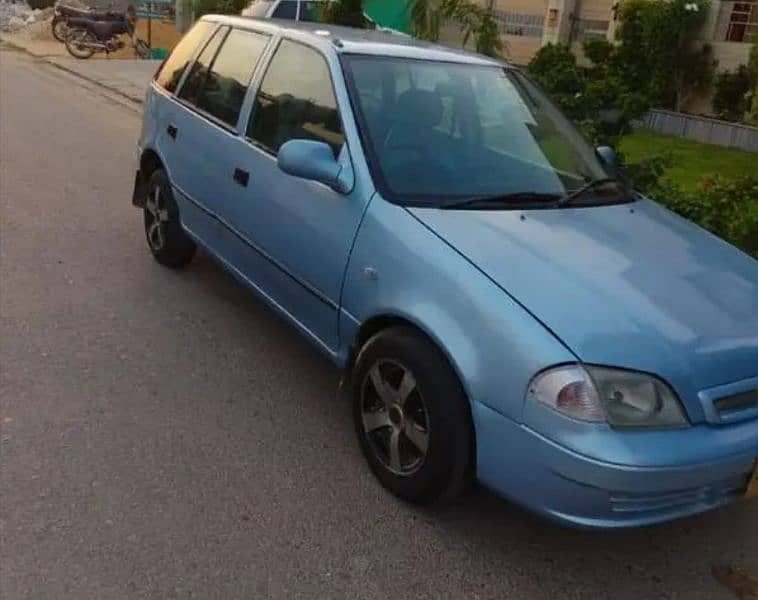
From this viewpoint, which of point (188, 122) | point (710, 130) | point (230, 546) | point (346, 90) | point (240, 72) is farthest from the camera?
point (710, 130)

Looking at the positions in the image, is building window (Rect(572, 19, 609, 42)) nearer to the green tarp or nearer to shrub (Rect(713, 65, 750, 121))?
shrub (Rect(713, 65, 750, 121))

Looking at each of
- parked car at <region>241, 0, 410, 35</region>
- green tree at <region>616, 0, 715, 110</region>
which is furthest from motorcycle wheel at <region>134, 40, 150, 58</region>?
green tree at <region>616, 0, 715, 110</region>

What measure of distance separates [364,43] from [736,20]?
11.8m

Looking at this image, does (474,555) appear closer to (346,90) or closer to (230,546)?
(230,546)

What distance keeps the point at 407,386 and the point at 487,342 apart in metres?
0.47

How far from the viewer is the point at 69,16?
69.1ft

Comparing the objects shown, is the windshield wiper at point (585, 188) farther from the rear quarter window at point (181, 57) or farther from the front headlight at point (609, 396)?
the rear quarter window at point (181, 57)

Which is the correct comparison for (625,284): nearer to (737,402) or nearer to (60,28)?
(737,402)

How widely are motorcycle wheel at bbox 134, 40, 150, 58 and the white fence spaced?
12.8 metres

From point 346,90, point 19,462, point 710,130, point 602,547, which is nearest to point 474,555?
point 602,547

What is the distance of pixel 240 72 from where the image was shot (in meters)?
4.57

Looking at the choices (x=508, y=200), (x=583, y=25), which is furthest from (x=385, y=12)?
(x=508, y=200)

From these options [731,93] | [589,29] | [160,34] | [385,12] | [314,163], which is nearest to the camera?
[314,163]

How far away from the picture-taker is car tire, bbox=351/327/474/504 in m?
2.91
